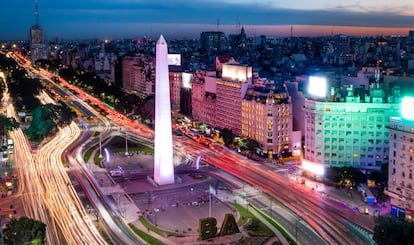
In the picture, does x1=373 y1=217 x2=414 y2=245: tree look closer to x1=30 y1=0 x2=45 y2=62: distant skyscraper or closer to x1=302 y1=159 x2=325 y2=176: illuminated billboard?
x1=302 y1=159 x2=325 y2=176: illuminated billboard

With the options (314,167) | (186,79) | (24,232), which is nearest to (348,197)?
(314,167)

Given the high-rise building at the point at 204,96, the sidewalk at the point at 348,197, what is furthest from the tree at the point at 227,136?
the sidewalk at the point at 348,197

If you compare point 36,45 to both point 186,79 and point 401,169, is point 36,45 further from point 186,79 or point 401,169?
point 401,169

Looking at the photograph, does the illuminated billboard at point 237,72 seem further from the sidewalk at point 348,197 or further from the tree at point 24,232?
the tree at point 24,232

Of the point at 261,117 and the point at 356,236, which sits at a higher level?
the point at 261,117

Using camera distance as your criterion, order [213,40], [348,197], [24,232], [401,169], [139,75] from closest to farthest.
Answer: [24,232], [401,169], [348,197], [139,75], [213,40]

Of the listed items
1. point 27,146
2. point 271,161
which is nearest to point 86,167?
point 27,146

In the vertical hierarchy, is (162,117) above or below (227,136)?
above

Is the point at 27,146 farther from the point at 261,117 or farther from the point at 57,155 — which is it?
the point at 261,117
